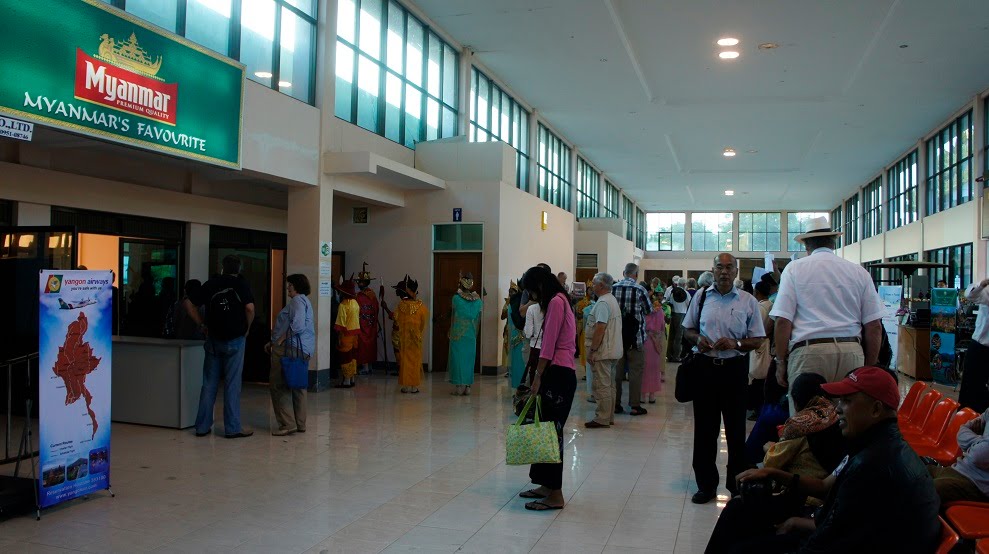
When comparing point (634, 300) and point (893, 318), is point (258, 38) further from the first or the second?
point (893, 318)

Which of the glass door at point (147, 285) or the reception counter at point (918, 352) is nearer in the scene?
the glass door at point (147, 285)

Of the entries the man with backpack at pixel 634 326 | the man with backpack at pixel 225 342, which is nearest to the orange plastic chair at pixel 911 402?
the man with backpack at pixel 634 326

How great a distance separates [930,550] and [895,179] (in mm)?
25511

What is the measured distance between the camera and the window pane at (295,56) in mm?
9695

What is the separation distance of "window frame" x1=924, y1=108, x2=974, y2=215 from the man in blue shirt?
14.8 metres

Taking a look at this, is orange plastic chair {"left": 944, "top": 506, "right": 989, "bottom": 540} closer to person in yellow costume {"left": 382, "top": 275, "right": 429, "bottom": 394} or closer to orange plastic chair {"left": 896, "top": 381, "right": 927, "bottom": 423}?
orange plastic chair {"left": 896, "top": 381, "right": 927, "bottom": 423}

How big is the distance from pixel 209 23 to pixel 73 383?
5.06 metres

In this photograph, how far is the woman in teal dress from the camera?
32.9 ft

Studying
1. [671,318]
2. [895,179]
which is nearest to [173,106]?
[671,318]

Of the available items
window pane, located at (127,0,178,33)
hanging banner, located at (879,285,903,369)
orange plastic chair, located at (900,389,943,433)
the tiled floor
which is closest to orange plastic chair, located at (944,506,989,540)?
the tiled floor

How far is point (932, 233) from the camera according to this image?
19703mm

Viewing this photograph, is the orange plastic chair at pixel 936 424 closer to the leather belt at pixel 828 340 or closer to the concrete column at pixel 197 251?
the leather belt at pixel 828 340

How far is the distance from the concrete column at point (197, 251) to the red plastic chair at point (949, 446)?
9154mm

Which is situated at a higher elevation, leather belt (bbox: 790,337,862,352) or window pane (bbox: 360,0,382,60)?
window pane (bbox: 360,0,382,60)
